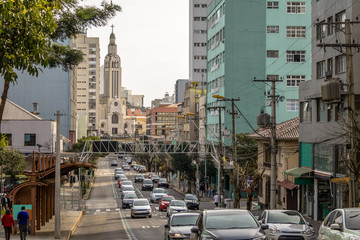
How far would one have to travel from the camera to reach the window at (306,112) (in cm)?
4053

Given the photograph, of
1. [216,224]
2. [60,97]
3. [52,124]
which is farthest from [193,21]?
[216,224]

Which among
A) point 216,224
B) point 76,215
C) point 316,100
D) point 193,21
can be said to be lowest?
point 76,215

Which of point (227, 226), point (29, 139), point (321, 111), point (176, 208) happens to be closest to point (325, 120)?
point (321, 111)

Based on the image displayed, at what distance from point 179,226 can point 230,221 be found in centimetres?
927

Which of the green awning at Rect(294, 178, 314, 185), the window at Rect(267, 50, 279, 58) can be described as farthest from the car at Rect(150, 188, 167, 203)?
the green awning at Rect(294, 178, 314, 185)

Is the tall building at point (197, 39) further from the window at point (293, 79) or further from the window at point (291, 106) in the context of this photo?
the window at point (293, 79)

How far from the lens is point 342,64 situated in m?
35.1

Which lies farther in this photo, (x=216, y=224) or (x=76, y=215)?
(x=76, y=215)

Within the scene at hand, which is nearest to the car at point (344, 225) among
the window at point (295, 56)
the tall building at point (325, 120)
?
the tall building at point (325, 120)

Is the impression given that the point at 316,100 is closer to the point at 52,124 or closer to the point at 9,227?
the point at 9,227

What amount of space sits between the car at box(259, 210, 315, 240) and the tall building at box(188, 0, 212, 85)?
111m

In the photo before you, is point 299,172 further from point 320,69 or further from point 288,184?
point 320,69

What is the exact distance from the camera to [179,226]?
78.9 feet

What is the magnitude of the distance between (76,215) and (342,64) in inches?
903
